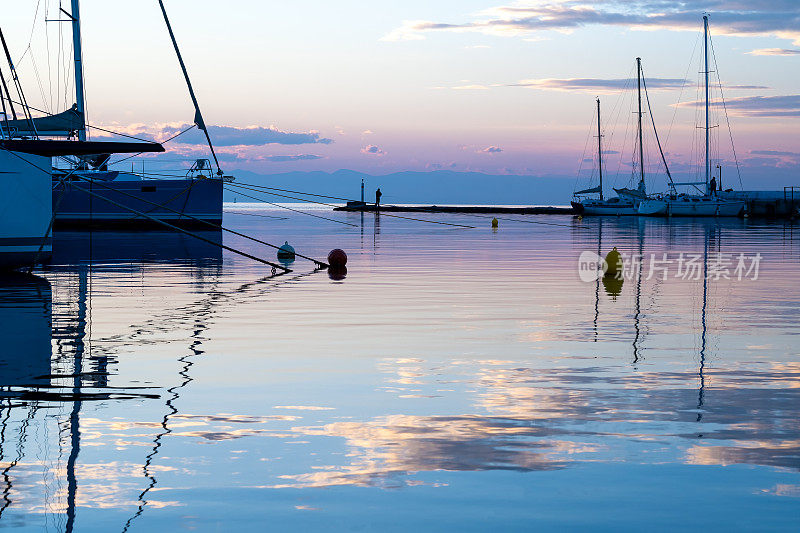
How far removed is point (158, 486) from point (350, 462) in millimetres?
1598

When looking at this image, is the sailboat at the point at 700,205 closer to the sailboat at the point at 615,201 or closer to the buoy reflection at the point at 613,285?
the sailboat at the point at 615,201

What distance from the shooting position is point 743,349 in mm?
15719

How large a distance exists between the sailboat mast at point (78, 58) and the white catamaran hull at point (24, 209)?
26.5 m

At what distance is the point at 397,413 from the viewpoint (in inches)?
422

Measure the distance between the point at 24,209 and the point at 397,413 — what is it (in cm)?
2223

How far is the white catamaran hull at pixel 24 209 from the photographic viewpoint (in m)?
29.5

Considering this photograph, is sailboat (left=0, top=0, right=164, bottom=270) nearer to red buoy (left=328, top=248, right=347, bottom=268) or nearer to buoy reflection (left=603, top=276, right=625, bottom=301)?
red buoy (left=328, top=248, right=347, bottom=268)

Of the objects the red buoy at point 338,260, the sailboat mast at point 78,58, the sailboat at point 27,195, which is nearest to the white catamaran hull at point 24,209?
the sailboat at point 27,195

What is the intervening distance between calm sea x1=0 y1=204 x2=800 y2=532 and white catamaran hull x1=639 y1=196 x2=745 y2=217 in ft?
352

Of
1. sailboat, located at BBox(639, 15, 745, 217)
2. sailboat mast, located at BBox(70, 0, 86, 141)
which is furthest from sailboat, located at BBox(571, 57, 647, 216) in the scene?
sailboat mast, located at BBox(70, 0, 86, 141)

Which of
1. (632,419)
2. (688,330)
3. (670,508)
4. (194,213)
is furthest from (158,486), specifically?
(194,213)

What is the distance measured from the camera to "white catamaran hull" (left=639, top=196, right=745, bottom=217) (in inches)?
5027

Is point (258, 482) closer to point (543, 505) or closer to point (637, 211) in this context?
point (543, 505)

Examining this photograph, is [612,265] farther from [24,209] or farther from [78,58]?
[78,58]
